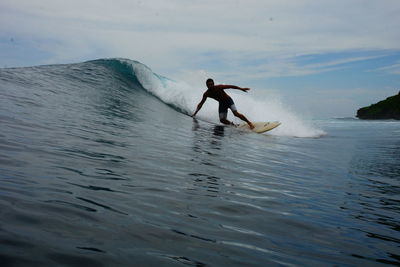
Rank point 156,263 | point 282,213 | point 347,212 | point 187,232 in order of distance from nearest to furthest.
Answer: point 156,263 < point 187,232 < point 282,213 < point 347,212

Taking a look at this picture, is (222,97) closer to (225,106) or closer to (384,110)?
(225,106)

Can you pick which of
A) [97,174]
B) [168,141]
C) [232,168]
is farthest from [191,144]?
[97,174]

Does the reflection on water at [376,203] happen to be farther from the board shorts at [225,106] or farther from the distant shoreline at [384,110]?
the distant shoreline at [384,110]

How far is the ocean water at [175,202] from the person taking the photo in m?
2.29

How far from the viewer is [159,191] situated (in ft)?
12.4

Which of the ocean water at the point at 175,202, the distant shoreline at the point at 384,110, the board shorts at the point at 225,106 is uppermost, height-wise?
the distant shoreline at the point at 384,110

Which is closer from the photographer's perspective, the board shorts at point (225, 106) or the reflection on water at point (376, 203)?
the reflection on water at point (376, 203)

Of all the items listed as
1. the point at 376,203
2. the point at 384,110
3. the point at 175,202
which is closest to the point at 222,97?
the point at 376,203

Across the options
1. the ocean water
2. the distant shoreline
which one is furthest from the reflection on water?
the distant shoreline

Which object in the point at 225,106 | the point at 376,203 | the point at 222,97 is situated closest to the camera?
the point at 376,203

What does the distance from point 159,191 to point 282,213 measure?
49.5 inches

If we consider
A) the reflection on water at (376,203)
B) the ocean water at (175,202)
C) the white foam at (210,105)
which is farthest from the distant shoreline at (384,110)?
the ocean water at (175,202)

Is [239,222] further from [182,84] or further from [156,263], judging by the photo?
[182,84]

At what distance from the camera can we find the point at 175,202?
3.46 m
